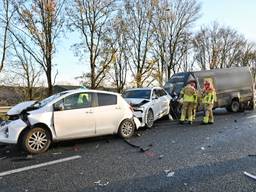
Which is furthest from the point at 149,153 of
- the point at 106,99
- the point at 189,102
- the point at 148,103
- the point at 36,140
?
the point at 189,102

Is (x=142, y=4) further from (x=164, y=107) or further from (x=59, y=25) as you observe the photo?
(x=164, y=107)

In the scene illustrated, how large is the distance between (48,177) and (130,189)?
5.50ft

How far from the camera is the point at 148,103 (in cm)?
1278

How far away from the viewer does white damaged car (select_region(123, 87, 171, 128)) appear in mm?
12288

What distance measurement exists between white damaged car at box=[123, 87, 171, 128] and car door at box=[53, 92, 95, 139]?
3276 mm

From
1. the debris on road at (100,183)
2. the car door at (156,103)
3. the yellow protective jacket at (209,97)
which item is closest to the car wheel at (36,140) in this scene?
the debris on road at (100,183)

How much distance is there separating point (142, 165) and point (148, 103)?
20.8ft

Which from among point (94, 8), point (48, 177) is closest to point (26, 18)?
point (94, 8)

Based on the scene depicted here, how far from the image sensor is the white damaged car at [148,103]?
12288 millimetres

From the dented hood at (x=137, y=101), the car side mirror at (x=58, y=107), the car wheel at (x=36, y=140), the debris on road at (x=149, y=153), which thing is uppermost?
the dented hood at (x=137, y=101)

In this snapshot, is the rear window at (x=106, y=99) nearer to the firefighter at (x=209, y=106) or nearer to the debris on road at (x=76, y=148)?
the debris on road at (x=76, y=148)

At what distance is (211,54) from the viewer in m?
58.9

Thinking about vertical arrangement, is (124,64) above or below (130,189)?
above

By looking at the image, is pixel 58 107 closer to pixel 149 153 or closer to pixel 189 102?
pixel 149 153
